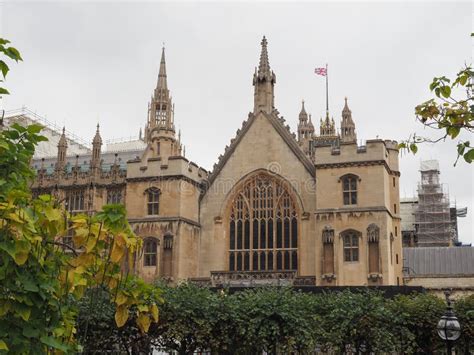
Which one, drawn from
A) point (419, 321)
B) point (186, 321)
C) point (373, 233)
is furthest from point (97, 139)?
point (419, 321)

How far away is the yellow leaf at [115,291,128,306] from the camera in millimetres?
7572

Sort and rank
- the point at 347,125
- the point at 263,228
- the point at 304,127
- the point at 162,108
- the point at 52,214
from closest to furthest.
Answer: the point at 52,214
the point at 263,228
the point at 162,108
the point at 347,125
the point at 304,127

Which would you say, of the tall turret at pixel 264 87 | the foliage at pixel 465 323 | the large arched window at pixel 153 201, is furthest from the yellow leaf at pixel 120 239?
the tall turret at pixel 264 87

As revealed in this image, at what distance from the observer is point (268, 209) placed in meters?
36.8

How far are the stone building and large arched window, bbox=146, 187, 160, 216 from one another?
0.20ft

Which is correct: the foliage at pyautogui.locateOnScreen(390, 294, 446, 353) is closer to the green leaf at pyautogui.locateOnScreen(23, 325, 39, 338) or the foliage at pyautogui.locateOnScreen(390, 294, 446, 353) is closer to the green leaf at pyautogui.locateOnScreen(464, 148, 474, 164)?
the green leaf at pyautogui.locateOnScreen(464, 148, 474, 164)

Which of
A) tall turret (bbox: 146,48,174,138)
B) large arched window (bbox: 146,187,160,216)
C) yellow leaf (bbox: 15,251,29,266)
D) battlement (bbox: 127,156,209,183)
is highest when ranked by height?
tall turret (bbox: 146,48,174,138)

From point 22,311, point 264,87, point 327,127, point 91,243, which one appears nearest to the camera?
point 22,311

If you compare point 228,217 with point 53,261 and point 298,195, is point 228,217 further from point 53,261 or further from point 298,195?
point 53,261

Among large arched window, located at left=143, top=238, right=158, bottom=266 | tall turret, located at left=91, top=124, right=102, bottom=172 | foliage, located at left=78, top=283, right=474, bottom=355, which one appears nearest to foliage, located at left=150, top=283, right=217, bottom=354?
foliage, located at left=78, top=283, right=474, bottom=355

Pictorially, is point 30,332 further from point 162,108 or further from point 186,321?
point 162,108

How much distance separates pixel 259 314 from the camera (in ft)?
67.4

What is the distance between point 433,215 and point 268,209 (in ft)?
102

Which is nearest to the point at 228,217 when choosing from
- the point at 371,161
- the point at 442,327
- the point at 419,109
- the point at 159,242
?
the point at 159,242
